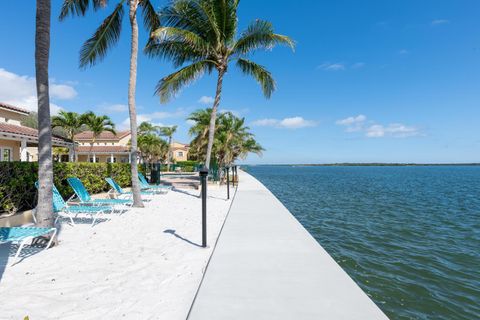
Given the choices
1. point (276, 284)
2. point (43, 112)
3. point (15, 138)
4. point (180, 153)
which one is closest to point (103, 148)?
point (15, 138)

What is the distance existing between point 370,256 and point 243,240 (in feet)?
10.9

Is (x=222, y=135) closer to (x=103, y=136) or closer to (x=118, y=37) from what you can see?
(x=118, y=37)

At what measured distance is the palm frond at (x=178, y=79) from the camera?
40.9 ft

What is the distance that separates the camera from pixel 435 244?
7629 mm

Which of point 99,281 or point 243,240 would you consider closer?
point 99,281

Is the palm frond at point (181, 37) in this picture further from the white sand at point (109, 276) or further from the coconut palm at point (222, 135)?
the coconut palm at point (222, 135)

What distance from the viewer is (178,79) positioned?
1261 centimetres

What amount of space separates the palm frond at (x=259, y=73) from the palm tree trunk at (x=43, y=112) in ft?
30.3

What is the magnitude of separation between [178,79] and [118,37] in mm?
3048

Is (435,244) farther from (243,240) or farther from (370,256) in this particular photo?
(243,240)

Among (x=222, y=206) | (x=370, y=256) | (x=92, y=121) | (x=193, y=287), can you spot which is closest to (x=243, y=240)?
(x=193, y=287)

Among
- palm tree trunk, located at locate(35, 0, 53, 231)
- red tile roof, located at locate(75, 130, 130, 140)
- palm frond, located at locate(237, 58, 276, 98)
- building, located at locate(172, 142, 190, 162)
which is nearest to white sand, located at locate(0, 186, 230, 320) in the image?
palm tree trunk, located at locate(35, 0, 53, 231)

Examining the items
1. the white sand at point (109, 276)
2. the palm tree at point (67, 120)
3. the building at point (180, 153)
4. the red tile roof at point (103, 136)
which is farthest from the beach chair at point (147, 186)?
the building at point (180, 153)

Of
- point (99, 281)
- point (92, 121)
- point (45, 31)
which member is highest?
point (92, 121)
